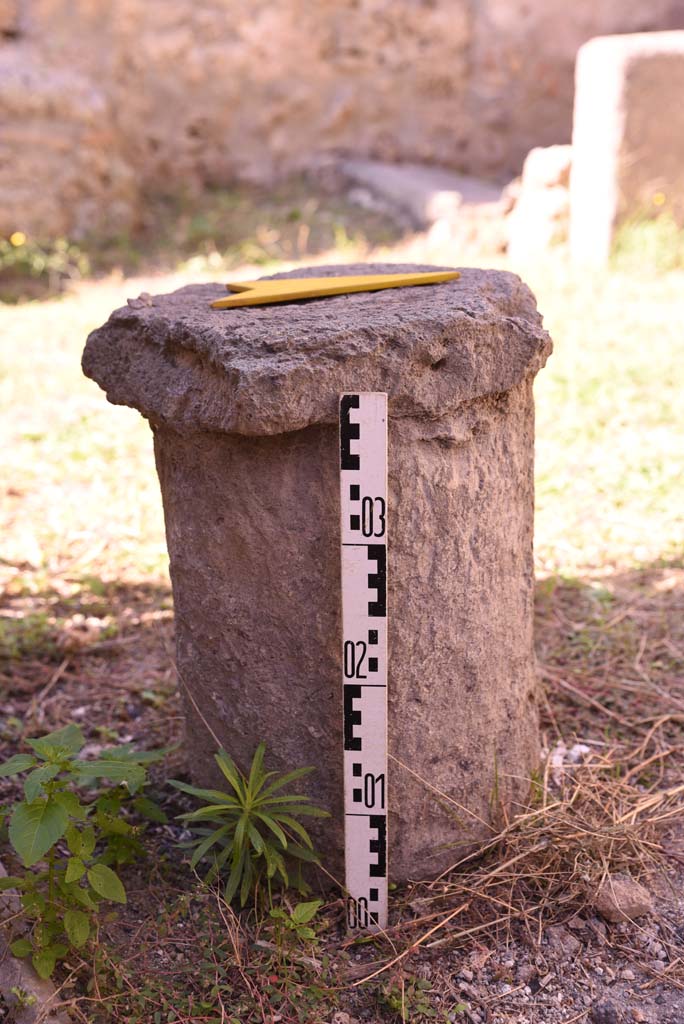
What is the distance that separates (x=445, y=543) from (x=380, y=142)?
8134mm

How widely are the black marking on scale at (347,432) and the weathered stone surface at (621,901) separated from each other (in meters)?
0.99

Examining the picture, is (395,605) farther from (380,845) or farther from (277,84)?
(277,84)

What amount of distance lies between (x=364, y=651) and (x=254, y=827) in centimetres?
42

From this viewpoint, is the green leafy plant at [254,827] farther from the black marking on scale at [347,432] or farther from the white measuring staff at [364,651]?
the black marking on scale at [347,432]

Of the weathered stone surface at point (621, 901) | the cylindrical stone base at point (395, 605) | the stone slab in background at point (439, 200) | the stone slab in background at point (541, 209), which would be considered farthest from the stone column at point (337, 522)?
the stone slab in background at point (439, 200)

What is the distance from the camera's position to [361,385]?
195 cm

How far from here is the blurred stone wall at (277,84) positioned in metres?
8.16

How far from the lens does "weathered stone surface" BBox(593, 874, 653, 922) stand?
209 cm

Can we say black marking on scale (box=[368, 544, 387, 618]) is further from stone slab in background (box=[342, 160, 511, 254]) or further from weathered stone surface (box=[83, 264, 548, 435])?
stone slab in background (box=[342, 160, 511, 254])

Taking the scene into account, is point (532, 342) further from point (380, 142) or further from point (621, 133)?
point (380, 142)

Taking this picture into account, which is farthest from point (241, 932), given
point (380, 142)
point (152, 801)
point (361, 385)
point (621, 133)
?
point (380, 142)

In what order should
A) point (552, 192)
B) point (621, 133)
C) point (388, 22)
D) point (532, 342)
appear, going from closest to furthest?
point (532, 342), point (621, 133), point (552, 192), point (388, 22)

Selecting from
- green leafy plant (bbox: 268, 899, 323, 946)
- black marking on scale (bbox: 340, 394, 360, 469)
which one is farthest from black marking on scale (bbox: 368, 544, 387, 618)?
green leafy plant (bbox: 268, 899, 323, 946)

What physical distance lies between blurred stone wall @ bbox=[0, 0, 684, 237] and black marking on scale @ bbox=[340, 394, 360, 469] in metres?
6.74
